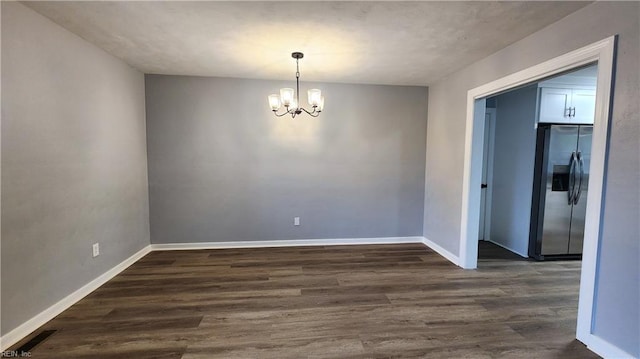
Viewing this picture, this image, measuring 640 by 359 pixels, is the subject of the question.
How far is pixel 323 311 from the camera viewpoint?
8.36 ft

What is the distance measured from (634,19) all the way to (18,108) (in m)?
4.23

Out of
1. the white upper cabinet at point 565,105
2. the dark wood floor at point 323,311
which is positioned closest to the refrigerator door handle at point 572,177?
the white upper cabinet at point 565,105

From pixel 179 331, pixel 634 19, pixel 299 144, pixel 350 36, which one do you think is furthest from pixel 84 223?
pixel 634 19

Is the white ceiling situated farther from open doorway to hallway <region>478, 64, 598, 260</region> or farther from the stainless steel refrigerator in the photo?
the stainless steel refrigerator

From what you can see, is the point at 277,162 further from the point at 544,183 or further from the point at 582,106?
the point at 582,106

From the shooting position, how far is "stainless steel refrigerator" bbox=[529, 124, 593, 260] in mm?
3727

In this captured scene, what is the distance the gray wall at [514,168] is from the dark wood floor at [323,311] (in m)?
0.64

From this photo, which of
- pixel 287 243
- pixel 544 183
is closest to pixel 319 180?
pixel 287 243

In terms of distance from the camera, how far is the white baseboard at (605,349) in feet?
6.09

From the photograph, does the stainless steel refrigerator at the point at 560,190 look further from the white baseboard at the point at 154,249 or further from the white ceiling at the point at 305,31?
Result: the white ceiling at the point at 305,31

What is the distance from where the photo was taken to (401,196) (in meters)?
4.59

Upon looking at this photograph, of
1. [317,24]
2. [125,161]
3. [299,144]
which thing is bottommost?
[125,161]

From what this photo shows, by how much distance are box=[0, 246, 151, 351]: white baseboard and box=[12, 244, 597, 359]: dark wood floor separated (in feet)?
0.24

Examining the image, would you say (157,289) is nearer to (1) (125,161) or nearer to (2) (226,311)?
(2) (226,311)
